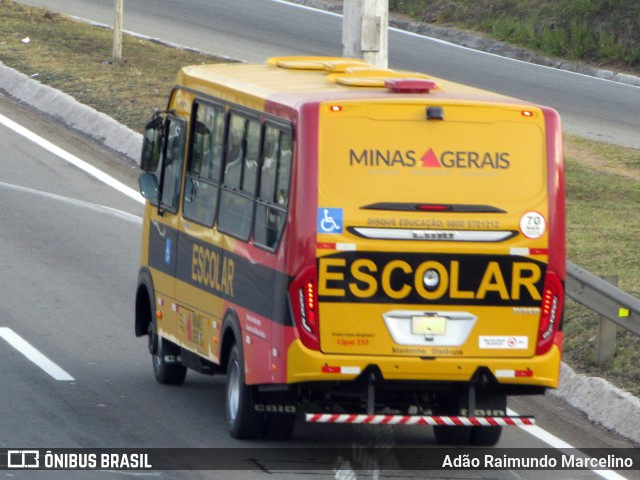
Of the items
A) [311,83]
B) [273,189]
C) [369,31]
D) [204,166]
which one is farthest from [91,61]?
[273,189]

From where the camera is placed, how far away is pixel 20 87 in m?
23.6

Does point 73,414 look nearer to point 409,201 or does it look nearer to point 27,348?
point 27,348

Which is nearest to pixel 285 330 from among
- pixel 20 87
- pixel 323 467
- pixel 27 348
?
pixel 323 467

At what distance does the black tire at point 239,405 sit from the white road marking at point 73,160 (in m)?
8.07

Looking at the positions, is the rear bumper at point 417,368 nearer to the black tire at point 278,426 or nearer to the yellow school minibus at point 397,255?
the yellow school minibus at point 397,255

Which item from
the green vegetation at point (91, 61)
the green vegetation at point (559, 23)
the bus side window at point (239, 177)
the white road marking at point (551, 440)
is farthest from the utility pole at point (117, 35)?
the white road marking at point (551, 440)

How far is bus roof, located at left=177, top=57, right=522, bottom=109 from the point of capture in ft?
31.6

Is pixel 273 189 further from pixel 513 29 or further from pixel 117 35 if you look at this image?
pixel 513 29

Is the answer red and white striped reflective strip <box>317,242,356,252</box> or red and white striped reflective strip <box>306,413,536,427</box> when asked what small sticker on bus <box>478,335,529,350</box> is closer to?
red and white striped reflective strip <box>306,413,536,427</box>

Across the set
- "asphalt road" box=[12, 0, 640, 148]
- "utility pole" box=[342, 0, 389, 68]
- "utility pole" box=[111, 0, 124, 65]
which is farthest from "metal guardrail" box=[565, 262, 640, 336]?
"utility pole" box=[111, 0, 124, 65]

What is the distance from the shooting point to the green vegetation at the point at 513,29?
13016 millimetres

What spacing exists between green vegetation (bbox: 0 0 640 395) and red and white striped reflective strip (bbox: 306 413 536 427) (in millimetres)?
2186

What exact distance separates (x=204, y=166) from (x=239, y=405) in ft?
6.15

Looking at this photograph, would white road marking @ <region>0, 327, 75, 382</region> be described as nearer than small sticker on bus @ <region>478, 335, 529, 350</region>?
No
